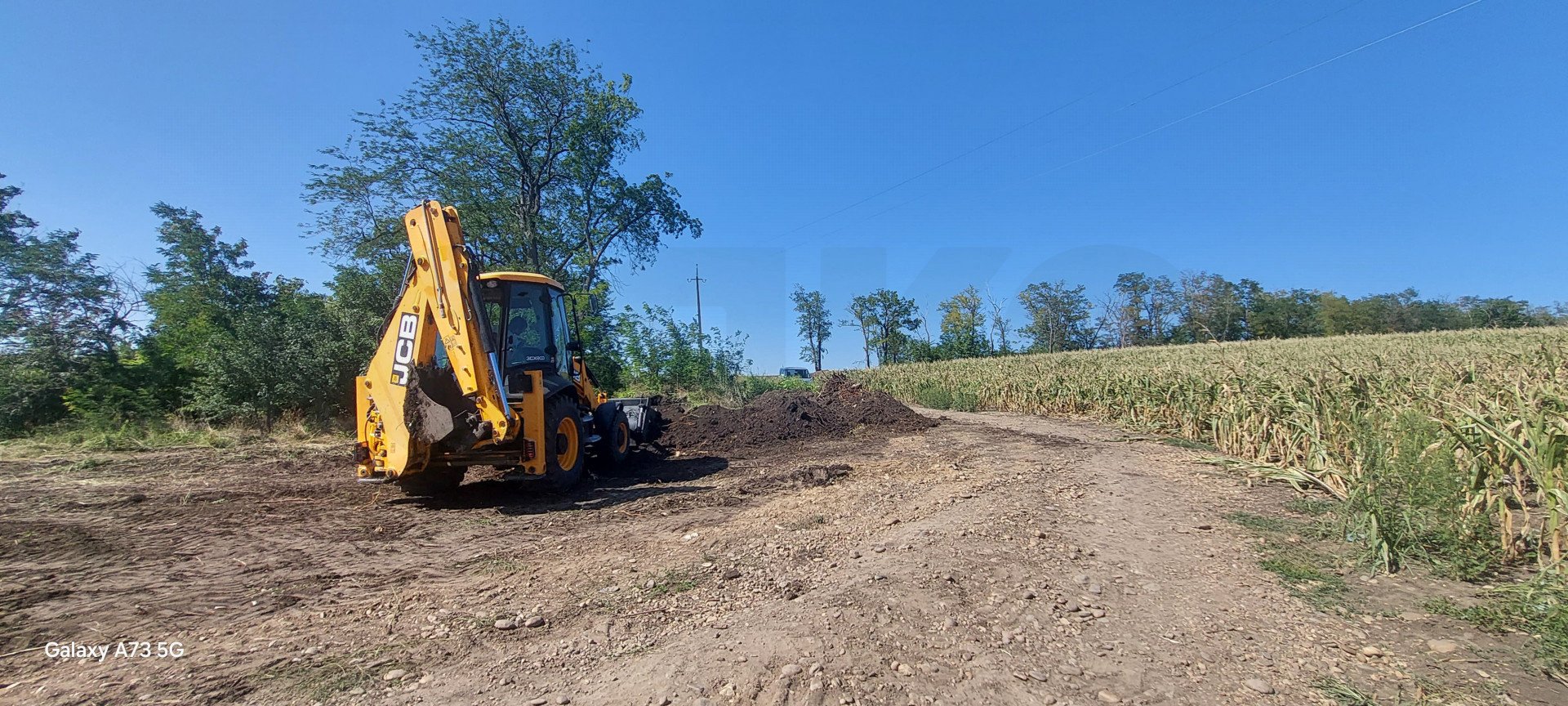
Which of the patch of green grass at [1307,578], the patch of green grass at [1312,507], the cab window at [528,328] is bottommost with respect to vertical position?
the patch of green grass at [1307,578]

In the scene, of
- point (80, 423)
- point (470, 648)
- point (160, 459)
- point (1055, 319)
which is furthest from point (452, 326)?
point (1055, 319)

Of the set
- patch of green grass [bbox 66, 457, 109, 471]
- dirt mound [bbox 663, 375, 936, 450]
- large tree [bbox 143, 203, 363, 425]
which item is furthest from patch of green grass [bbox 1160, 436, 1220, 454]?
large tree [bbox 143, 203, 363, 425]

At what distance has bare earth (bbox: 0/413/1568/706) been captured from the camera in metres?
2.55

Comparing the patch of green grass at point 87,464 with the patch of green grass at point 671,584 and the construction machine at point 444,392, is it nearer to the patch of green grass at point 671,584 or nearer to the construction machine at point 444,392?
the construction machine at point 444,392

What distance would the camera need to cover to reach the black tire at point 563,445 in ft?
21.1

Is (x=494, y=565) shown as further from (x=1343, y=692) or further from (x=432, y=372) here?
(x=1343, y=692)

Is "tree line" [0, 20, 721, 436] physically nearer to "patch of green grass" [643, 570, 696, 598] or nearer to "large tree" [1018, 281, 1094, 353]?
"patch of green grass" [643, 570, 696, 598]

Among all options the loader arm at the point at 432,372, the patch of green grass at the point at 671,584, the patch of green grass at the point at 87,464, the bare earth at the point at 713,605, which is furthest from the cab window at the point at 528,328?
the patch of green grass at the point at 87,464

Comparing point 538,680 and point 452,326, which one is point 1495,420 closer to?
point 538,680

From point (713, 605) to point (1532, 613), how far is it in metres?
3.96

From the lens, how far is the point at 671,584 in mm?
3732

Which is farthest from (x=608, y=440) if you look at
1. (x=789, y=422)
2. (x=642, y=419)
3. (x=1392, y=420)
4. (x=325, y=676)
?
(x=1392, y=420)

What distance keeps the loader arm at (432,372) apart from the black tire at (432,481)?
33cm

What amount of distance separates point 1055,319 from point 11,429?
5542cm
